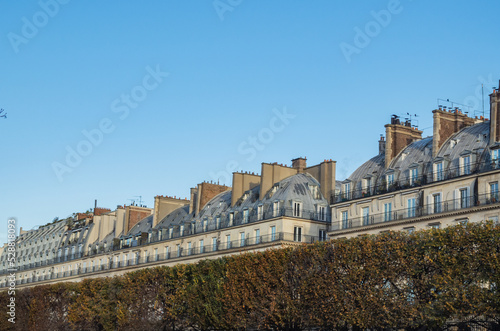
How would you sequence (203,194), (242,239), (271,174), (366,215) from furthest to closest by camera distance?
(203,194)
(271,174)
(242,239)
(366,215)

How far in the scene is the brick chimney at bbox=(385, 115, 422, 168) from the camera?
2341 inches

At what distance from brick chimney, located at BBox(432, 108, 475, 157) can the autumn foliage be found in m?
16.4

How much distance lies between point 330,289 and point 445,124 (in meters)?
21.7

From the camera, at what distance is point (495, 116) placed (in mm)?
50469

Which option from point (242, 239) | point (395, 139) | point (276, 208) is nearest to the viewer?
point (395, 139)

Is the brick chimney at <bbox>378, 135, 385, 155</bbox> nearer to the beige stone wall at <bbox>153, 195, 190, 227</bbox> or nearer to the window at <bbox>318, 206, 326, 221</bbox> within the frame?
the window at <bbox>318, 206, 326, 221</bbox>

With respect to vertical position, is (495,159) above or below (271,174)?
below

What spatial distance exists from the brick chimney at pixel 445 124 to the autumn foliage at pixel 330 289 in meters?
16.4

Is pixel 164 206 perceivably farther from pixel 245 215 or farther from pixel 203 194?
pixel 245 215

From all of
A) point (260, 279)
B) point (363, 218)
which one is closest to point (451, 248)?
point (260, 279)

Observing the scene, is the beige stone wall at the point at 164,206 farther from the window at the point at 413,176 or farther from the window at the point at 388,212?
the window at the point at 413,176

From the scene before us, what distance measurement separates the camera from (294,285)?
4506 centimetres

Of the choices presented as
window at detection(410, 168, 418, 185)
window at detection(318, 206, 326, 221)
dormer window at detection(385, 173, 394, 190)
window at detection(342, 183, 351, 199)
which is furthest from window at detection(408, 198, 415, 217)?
window at detection(318, 206, 326, 221)

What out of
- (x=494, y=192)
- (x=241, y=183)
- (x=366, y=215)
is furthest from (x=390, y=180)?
(x=241, y=183)
